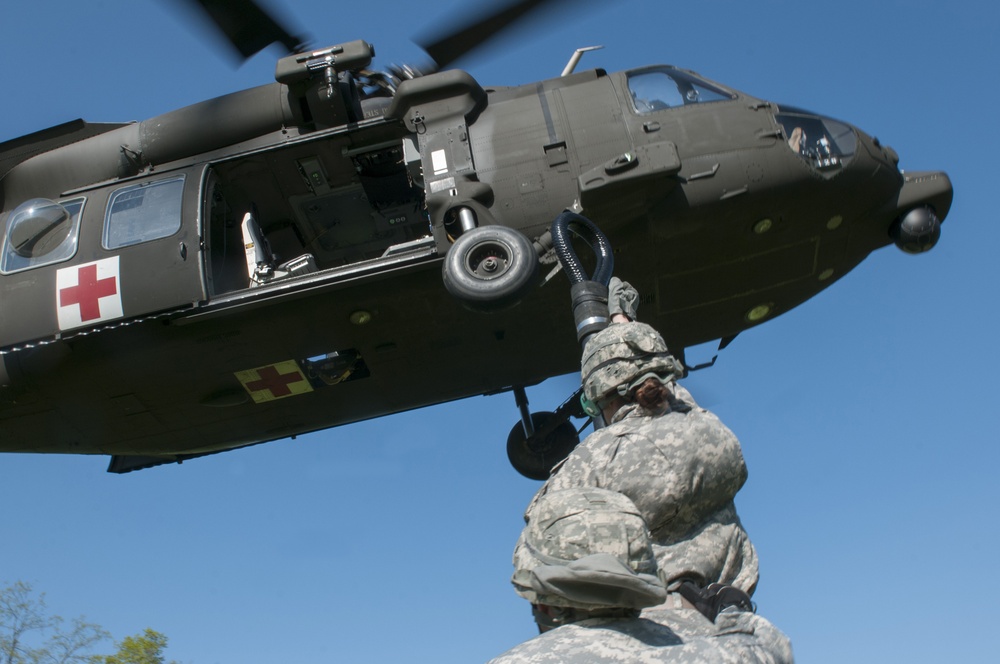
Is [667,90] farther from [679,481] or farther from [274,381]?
[679,481]

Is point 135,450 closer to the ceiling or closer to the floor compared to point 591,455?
closer to the ceiling

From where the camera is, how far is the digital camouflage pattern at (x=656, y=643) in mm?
2666

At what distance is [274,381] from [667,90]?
12.6 ft

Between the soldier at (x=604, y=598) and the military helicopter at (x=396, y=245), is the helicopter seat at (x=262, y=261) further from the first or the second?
the soldier at (x=604, y=598)

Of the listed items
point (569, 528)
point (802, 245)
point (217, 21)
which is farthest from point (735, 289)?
point (569, 528)

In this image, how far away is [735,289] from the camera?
8.41m

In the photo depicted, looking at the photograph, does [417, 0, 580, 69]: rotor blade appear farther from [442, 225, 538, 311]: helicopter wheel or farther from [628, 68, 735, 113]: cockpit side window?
[442, 225, 538, 311]: helicopter wheel

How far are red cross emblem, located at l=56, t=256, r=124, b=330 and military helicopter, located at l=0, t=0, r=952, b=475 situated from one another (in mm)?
17

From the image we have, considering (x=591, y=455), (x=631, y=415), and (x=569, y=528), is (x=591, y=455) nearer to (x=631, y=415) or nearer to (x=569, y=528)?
(x=631, y=415)

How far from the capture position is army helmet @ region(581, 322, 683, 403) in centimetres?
350

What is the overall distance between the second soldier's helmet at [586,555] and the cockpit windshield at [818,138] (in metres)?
5.69

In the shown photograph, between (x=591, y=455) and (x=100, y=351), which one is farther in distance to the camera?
(x=100, y=351)

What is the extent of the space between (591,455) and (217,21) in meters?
6.40

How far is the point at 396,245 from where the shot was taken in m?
8.48
